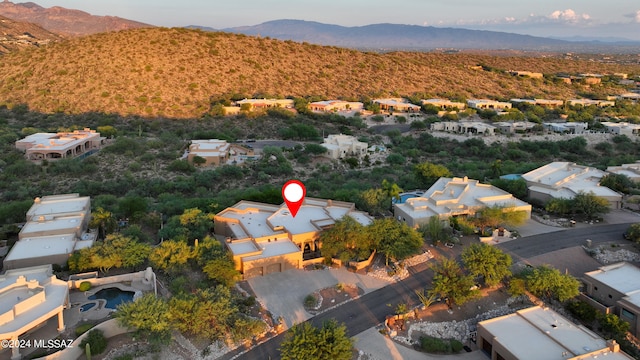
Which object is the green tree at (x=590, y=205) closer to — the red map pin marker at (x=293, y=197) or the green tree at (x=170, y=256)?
the red map pin marker at (x=293, y=197)

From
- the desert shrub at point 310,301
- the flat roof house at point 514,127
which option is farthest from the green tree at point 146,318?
the flat roof house at point 514,127

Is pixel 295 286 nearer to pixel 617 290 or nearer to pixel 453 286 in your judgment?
pixel 453 286

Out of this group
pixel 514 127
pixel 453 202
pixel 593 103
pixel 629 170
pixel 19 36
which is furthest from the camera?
pixel 19 36

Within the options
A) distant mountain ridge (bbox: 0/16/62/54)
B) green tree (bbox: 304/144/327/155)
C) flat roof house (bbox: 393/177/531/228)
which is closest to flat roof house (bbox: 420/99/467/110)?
green tree (bbox: 304/144/327/155)

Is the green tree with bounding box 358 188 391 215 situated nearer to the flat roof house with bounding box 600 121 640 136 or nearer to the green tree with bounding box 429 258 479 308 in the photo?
the green tree with bounding box 429 258 479 308

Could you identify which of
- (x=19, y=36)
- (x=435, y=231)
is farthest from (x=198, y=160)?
(x=19, y=36)

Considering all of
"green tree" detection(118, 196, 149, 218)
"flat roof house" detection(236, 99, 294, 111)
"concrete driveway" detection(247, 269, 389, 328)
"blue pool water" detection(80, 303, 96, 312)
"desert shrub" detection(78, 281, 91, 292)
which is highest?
"flat roof house" detection(236, 99, 294, 111)
